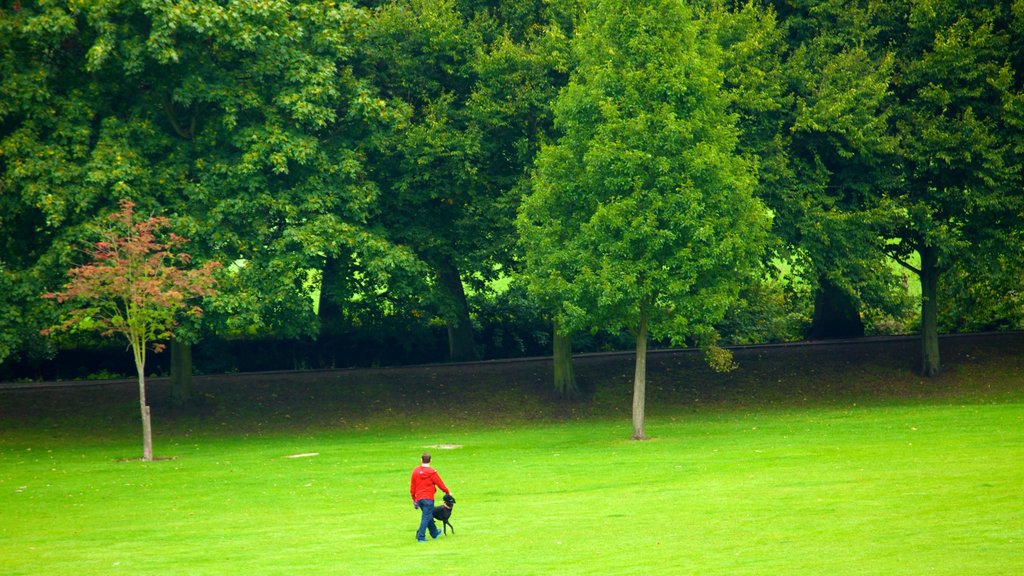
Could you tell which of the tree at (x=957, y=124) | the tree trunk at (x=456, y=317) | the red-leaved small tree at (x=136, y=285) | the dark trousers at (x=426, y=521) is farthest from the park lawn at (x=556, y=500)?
the tree at (x=957, y=124)

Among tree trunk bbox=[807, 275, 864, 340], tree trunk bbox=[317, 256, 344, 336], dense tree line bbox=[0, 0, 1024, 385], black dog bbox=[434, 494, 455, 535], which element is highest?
dense tree line bbox=[0, 0, 1024, 385]

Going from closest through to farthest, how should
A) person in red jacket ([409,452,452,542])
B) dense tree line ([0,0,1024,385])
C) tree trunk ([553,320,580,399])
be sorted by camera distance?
person in red jacket ([409,452,452,542]) → dense tree line ([0,0,1024,385]) → tree trunk ([553,320,580,399])

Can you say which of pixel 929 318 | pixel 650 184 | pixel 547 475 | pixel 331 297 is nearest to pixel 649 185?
pixel 650 184

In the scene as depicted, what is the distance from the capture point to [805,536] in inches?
746

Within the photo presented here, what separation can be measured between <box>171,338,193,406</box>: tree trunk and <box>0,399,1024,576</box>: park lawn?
9.91 ft

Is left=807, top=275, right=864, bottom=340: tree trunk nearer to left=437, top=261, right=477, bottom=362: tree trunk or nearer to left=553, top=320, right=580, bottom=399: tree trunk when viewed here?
left=553, top=320, right=580, bottom=399: tree trunk

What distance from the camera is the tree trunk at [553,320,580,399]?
137 ft

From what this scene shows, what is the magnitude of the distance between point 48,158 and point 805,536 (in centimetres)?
2562

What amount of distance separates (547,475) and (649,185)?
9.93m

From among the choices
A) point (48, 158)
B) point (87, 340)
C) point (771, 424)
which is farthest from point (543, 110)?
point (87, 340)

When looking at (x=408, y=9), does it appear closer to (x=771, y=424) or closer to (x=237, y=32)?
(x=237, y=32)

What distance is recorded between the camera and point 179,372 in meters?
39.8

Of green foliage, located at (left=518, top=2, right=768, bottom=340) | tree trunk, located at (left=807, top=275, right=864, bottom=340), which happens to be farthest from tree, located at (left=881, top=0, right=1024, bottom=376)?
green foliage, located at (left=518, top=2, right=768, bottom=340)

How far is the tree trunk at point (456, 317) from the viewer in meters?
41.5
